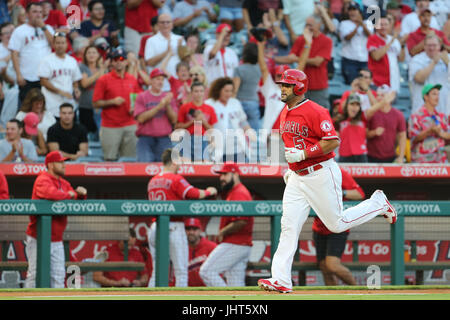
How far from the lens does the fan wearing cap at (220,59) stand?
40.4 ft

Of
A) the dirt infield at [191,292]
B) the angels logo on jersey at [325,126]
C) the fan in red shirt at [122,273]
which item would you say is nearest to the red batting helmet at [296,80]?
the angels logo on jersey at [325,126]

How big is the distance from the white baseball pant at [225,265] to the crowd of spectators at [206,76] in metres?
1.68

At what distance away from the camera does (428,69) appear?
41.7 feet

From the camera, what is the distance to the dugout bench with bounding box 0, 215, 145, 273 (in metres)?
8.89

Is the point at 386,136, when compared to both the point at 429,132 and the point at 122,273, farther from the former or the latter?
the point at 122,273

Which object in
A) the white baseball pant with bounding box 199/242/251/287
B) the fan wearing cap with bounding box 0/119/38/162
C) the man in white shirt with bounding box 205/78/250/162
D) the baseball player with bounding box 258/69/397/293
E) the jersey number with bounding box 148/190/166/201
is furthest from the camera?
the man in white shirt with bounding box 205/78/250/162

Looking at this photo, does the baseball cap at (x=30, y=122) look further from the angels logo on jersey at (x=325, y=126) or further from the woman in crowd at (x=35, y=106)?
the angels logo on jersey at (x=325, y=126)

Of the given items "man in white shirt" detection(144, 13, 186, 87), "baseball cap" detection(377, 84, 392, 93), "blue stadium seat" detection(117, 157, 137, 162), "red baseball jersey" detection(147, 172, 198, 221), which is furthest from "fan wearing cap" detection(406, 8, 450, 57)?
"red baseball jersey" detection(147, 172, 198, 221)

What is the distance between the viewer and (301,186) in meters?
7.14

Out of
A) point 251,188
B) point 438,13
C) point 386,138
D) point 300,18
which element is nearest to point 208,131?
point 251,188

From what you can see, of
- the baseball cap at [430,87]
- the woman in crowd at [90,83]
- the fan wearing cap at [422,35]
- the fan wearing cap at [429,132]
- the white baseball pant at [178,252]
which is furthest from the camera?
the fan wearing cap at [422,35]

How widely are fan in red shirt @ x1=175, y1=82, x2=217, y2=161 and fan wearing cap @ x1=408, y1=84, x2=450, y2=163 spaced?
277cm

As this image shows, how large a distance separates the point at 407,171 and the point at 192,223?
3.04 m

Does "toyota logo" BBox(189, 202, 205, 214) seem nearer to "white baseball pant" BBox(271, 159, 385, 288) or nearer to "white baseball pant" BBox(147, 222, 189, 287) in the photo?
"white baseball pant" BBox(147, 222, 189, 287)
